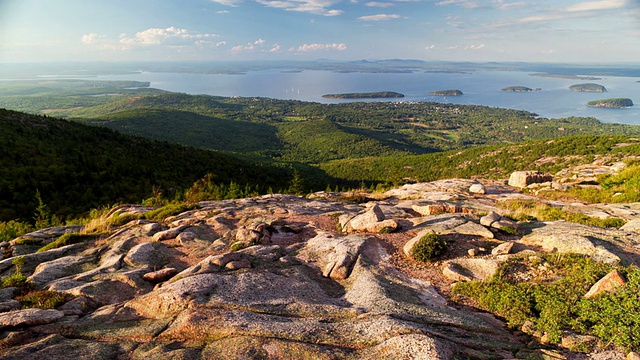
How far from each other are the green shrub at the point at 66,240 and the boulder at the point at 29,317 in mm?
7860

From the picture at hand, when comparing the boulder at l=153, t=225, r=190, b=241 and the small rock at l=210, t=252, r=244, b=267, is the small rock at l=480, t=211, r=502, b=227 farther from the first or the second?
the boulder at l=153, t=225, r=190, b=241

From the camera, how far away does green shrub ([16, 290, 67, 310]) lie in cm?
818

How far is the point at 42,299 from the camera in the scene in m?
8.45

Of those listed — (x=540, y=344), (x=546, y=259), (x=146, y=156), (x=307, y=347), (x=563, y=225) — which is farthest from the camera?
(x=146, y=156)

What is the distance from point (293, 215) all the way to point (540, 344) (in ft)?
41.7

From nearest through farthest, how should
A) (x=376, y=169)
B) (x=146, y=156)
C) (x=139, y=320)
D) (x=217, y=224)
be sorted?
(x=139, y=320), (x=217, y=224), (x=146, y=156), (x=376, y=169)

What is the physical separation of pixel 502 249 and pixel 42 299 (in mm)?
15286

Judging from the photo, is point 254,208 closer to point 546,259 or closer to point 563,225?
point 546,259

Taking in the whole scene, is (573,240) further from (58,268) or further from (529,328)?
(58,268)

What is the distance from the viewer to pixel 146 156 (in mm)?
45906

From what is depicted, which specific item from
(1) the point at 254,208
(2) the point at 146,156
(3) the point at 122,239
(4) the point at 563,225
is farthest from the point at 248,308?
(2) the point at 146,156

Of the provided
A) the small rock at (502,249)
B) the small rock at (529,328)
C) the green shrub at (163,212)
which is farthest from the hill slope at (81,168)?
the small rock at (529,328)

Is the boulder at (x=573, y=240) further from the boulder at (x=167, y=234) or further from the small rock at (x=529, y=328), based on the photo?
the boulder at (x=167, y=234)

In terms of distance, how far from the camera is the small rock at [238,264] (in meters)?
10.2
